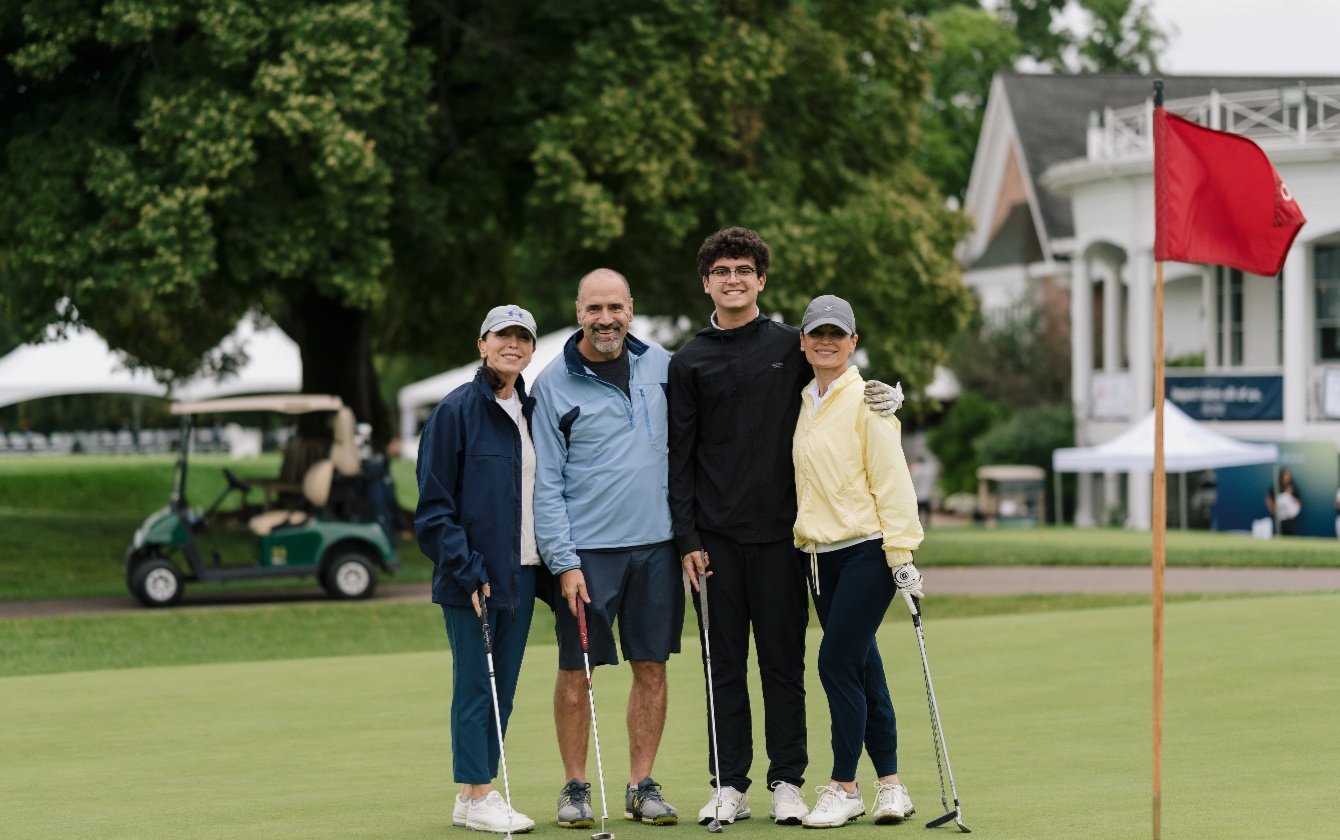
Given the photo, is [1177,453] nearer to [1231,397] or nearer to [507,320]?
[1231,397]

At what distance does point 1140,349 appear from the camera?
122 ft

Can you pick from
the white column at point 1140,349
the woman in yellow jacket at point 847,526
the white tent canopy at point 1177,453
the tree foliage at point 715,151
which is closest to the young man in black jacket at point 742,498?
the woman in yellow jacket at point 847,526

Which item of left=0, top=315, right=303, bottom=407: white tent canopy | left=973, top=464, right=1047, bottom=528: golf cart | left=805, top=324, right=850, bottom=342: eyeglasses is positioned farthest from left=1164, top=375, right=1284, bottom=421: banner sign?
left=805, top=324, right=850, bottom=342: eyeglasses

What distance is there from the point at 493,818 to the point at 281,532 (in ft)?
48.2

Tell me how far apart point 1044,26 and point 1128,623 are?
4957 cm

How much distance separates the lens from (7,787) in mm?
9297

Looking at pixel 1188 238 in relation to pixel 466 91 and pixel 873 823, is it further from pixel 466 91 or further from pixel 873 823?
pixel 466 91

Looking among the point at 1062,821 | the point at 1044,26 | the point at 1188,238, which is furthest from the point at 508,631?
the point at 1044,26

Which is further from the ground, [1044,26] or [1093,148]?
[1044,26]

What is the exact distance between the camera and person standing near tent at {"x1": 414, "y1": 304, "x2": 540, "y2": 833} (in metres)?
7.62

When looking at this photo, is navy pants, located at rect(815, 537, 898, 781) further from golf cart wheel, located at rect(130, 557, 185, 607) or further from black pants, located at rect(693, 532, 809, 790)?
golf cart wheel, located at rect(130, 557, 185, 607)

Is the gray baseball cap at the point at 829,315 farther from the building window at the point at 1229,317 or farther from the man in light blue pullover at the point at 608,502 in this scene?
Result: the building window at the point at 1229,317

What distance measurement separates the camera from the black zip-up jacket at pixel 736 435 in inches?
302

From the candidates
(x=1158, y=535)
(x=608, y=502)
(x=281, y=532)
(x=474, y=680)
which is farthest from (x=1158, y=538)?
(x=281, y=532)
